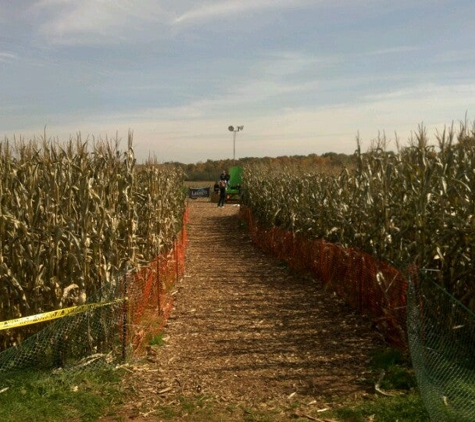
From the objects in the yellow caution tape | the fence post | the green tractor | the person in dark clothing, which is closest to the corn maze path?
the fence post

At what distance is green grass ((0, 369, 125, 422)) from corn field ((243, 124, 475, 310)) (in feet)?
13.6

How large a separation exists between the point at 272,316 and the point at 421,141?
11.8 ft

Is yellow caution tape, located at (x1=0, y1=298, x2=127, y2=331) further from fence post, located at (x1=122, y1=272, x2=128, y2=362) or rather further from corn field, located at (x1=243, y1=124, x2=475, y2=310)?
corn field, located at (x1=243, y1=124, x2=475, y2=310)

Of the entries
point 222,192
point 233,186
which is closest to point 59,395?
point 222,192

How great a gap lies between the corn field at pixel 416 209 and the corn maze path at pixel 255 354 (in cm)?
125

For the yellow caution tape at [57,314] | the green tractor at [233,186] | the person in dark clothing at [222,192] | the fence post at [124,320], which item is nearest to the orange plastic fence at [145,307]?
the fence post at [124,320]

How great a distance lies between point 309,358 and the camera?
774cm

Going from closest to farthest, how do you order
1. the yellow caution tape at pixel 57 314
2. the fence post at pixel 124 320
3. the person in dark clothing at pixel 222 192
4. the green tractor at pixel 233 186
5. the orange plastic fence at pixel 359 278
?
the yellow caution tape at pixel 57 314 < the fence post at pixel 124 320 < the orange plastic fence at pixel 359 278 < the person in dark clothing at pixel 222 192 < the green tractor at pixel 233 186

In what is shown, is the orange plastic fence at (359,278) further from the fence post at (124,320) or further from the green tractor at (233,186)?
the green tractor at (233,186)

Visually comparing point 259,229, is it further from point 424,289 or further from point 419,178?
point 424,289

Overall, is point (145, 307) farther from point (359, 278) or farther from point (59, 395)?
point (359, 278)

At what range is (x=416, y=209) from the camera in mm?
8250

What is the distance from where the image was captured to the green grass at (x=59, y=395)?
19.4 ft

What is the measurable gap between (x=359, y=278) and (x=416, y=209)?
7.12 feet
